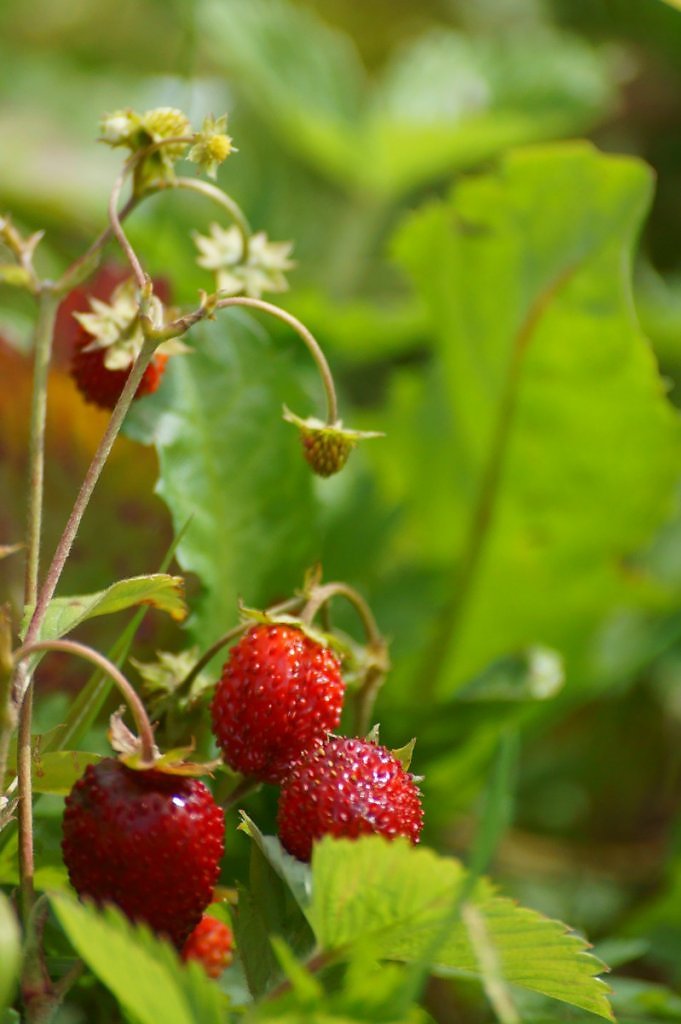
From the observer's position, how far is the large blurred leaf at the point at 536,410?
791 mm

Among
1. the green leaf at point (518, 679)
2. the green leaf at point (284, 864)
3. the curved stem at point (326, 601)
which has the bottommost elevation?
the green leaf at point (518, 679)

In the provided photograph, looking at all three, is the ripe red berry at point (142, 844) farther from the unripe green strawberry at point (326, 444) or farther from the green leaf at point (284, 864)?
the unripe green strawberry at point (326, 444)

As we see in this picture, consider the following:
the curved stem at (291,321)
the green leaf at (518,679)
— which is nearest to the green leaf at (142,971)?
the curved stem at (291,321)

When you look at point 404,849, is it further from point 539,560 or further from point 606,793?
point 606,793

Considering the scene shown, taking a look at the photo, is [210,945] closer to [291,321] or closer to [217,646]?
[217,646]

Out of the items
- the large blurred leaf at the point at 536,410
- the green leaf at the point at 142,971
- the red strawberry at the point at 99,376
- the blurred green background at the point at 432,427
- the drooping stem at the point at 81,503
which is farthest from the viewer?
the large blurred leaf at the point at 536,410

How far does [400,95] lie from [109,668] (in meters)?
1.06

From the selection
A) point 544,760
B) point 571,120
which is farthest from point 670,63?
point 544,760

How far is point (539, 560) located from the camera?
0.91m

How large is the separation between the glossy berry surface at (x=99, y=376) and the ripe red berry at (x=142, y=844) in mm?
195

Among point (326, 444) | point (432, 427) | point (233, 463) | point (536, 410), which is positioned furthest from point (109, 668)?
point (432, 427)

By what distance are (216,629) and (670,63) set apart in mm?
1057

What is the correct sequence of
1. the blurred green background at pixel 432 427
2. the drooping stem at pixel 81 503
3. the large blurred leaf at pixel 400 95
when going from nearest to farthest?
the drooping stem at pixel 81 503, the blurred green background at pixel 432 427, the large blurred leaf at pixel 400 95

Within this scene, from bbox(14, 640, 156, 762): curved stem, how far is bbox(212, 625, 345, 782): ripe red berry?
56 mm
